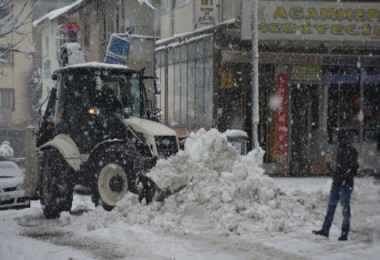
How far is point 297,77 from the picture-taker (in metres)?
19.7

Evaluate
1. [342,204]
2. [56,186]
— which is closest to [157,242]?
[342,204]

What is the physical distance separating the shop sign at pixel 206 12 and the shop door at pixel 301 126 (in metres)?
3.71

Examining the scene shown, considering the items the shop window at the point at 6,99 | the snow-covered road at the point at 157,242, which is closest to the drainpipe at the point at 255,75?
the snow-covered road at the point at 157,242

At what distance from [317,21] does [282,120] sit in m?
3.52

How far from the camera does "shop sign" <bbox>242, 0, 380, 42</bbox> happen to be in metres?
18.8

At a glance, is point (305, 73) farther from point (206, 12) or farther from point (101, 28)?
point (101, 28)

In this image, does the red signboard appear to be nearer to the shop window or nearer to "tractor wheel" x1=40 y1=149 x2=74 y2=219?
"tractor wheel" x1=40 y1=149 x2=74 y2=219

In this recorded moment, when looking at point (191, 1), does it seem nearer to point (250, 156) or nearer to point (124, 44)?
point (124, 44)

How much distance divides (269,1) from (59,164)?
1028 cm

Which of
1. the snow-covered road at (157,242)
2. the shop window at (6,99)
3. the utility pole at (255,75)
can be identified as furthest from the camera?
the shop window at (6,99)

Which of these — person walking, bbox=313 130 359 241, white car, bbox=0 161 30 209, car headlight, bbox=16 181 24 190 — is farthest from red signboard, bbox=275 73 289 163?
person walking, bbox=313 130 359 241

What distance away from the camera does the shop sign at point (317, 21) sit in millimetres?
18750

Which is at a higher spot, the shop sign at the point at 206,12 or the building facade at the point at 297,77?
the shop sign at the point at 206,12

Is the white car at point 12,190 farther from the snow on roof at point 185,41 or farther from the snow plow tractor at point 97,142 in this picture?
the snow on roof at point 185,41
